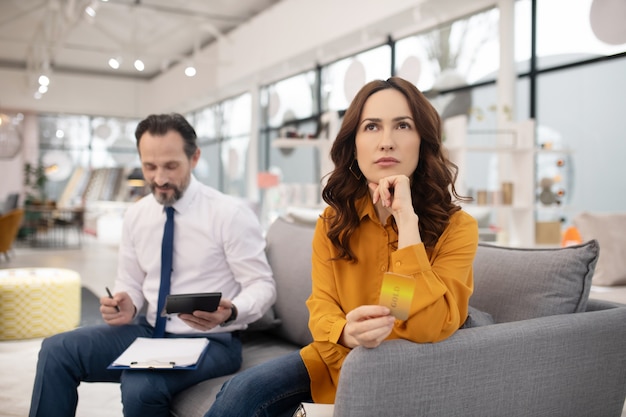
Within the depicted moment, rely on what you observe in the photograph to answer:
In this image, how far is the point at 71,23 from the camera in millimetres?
9680

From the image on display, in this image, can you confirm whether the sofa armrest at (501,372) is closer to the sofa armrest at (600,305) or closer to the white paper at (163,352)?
the sofa armrest at (600,305)

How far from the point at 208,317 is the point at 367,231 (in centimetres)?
69

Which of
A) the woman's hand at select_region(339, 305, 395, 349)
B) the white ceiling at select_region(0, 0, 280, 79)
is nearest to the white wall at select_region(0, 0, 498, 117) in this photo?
the white ceiling at select_region(0, 0, 280, 79)

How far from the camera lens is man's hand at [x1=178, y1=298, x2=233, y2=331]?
1.95 metres

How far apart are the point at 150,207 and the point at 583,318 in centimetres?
171

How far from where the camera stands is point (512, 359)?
4.62ft

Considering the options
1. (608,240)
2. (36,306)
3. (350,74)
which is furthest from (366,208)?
(350,74)

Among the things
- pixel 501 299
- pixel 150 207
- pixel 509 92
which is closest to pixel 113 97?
pixel 509 92

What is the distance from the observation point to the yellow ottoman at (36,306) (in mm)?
4176

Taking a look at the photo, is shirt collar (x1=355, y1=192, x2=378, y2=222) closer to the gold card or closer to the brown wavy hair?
the brown wavy hair

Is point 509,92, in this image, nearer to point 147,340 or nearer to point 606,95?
point 606,95

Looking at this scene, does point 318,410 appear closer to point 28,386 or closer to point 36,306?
point 28,386

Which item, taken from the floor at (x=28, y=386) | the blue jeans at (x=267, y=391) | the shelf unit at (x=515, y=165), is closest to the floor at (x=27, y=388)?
the floor at (x=28, y=386)

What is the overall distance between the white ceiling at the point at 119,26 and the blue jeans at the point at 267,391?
7.92 metres
